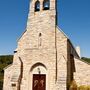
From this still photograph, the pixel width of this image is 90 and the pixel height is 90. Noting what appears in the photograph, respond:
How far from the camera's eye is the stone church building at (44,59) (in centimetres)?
2572

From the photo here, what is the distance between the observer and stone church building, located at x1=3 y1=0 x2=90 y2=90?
2572cm

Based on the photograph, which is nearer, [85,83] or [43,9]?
[85,83]

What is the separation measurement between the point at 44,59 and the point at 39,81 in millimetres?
2887

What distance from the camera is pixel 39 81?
26844 millimetres

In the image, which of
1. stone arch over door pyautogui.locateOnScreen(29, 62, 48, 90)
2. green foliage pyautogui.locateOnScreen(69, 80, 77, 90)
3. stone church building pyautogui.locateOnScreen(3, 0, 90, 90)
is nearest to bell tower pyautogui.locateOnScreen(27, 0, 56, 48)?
stone church building pyautogui.locateOnScreen(3, 0, 90, 90)

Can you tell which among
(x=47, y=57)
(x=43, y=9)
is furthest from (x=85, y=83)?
(x=43, y=9)

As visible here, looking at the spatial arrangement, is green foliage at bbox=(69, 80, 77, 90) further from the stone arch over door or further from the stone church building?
the stone arch over door

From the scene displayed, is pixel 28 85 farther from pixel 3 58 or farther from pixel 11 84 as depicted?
pixel 3 58

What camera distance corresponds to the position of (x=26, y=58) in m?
27.5

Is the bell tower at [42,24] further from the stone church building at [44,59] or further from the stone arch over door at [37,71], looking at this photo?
the stone arch over door at [37,71]

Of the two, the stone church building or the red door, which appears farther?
the red door

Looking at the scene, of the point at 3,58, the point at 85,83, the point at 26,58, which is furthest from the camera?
the point at 3,58

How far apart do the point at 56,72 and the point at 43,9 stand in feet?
28.9

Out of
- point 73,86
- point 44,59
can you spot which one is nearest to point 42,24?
point 44,59
